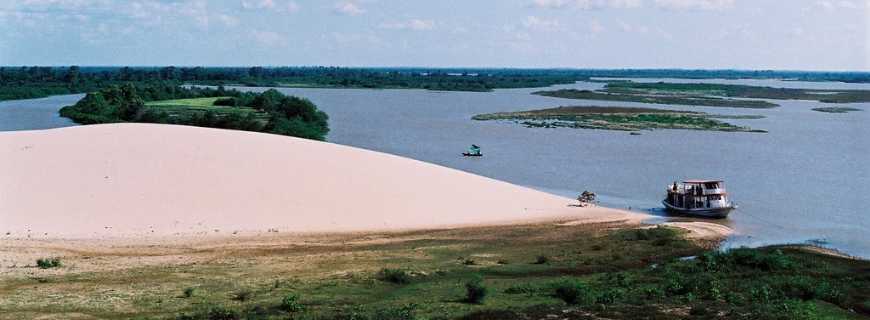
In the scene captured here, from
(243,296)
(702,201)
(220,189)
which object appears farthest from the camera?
(702,201)

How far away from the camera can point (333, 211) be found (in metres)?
30.9

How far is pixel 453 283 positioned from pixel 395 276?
1325mm

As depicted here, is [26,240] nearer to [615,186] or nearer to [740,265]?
[740,265]

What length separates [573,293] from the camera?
60.2 feet

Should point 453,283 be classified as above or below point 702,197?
above

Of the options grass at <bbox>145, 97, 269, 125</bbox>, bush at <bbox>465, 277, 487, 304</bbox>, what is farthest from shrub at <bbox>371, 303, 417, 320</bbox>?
grass at <bbox>145, 97, 269, 125</bbox>

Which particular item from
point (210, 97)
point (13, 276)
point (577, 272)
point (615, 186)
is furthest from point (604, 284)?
point (210, 97)

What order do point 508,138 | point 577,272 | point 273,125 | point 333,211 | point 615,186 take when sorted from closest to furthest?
point 577,272 → point 333,211 → point 615,186 → point 273,125 → point 508,138

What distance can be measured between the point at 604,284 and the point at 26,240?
1569cm

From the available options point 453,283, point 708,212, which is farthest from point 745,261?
point 708,212

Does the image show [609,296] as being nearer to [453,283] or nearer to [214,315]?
[453,283]

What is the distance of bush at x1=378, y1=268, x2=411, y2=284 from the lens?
68.2ft

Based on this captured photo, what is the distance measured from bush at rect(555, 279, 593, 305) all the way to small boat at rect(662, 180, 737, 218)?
15053 mm

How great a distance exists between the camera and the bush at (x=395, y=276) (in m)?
20.8
